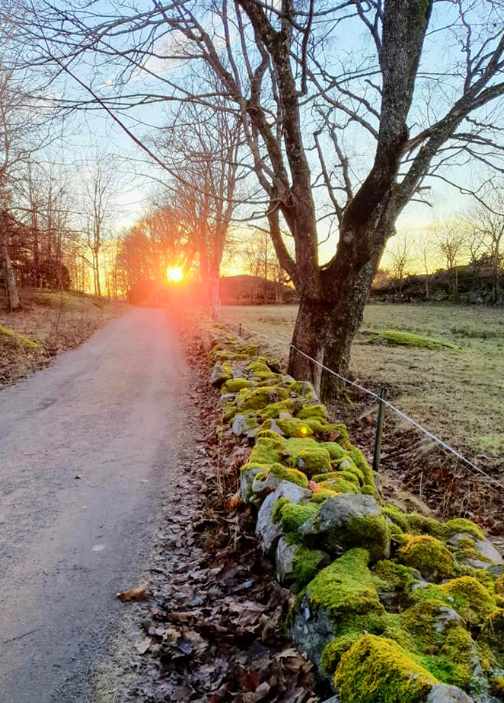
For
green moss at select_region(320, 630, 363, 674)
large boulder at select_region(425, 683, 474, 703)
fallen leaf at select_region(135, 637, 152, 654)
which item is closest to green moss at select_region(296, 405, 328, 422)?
fallen leaf at select_region(135, 637, 152, 654)

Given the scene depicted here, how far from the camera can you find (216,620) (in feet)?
8.80

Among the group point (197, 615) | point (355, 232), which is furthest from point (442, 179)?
point (197, 615)

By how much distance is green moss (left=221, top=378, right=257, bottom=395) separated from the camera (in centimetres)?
697

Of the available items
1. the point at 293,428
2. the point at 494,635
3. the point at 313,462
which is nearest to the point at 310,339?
the point at 293,428

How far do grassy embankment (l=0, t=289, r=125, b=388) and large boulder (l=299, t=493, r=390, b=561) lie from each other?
26.0 feet

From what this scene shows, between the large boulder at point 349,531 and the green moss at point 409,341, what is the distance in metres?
13.8

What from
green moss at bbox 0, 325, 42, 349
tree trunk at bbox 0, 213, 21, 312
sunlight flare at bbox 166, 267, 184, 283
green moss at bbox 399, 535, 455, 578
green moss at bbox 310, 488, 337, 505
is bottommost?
green moss at bbox 399, 535, 455, 578

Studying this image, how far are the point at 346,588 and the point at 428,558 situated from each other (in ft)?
2.46

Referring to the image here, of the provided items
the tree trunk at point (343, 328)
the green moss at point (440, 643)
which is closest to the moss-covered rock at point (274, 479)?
the green moss at point (440, 643)

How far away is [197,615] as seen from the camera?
2740mm

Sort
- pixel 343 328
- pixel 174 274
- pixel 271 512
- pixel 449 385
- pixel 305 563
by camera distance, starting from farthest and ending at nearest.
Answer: pixel 174 274, pixel 449 385, pixel 343 328, pixel 271 512, pixel 305 563

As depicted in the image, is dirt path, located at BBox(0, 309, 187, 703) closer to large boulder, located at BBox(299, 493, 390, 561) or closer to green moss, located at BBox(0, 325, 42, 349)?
large boulder, located at BBox(299, 493, 390, 561)

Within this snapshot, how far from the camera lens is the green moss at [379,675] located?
1542 millimetres

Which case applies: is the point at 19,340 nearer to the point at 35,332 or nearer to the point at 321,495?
the point at 35,332
